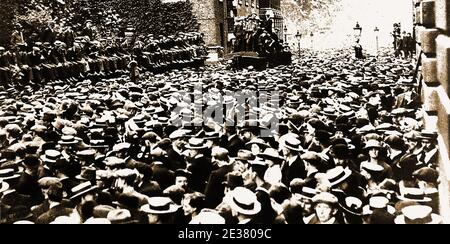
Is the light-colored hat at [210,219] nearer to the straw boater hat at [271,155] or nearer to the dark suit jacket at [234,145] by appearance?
the straw boater hat at [271,155]

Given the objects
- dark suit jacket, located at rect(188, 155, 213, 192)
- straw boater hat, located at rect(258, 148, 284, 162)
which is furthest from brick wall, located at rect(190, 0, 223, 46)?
dark suit jacket, located at rect(188, 155, 213, 192)

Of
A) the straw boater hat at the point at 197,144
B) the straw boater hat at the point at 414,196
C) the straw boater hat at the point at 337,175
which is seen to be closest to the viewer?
the straw boater hat at the point at 414,196

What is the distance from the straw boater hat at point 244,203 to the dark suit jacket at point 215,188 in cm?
78

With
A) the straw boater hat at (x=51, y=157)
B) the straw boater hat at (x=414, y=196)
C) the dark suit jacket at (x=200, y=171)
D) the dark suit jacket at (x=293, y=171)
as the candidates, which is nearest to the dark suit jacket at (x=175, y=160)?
the dark suit jacket at (x=200, y=171)

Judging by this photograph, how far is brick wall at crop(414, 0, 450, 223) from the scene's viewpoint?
703cm

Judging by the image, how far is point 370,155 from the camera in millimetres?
8656

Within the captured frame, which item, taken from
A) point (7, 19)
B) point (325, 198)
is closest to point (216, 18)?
point (7, 19)

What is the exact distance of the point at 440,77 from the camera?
27.6ft

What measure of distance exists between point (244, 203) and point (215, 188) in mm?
1275

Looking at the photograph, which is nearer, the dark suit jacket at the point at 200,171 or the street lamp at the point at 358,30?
the dark suit jacket at the point at 200,171

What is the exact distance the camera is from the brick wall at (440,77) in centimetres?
703
